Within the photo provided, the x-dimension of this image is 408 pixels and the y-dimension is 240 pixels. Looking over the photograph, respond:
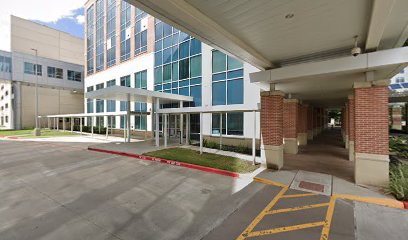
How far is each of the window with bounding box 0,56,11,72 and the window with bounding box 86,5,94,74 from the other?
14.9 m

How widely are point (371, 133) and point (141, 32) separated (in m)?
25.1

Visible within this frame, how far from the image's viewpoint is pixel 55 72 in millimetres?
41156

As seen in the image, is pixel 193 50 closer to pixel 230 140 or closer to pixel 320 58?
pixel 230 140

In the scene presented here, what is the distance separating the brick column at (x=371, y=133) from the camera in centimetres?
639

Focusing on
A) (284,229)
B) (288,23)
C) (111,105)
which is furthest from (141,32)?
(284,229)

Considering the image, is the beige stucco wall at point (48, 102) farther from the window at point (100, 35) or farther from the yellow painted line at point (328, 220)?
the yellow painted line at point (328, 220)

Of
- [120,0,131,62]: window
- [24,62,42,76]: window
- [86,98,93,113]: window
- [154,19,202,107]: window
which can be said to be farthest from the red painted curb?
[24,62,42,76]: window

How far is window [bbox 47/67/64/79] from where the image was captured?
132 feet

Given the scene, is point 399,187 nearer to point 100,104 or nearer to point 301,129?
point 301,129

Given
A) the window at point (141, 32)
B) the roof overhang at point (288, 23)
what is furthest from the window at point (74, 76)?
the roof overhang at point (288, 23)

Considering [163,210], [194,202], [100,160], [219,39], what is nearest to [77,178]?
[100,160]

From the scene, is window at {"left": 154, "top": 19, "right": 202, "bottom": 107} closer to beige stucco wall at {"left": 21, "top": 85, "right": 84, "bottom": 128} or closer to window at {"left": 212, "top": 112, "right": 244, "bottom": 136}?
window at {"left": 212, "top": 112, "right": 244, "bottom": 136}

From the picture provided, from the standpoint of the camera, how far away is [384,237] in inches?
153

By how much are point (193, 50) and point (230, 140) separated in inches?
373
